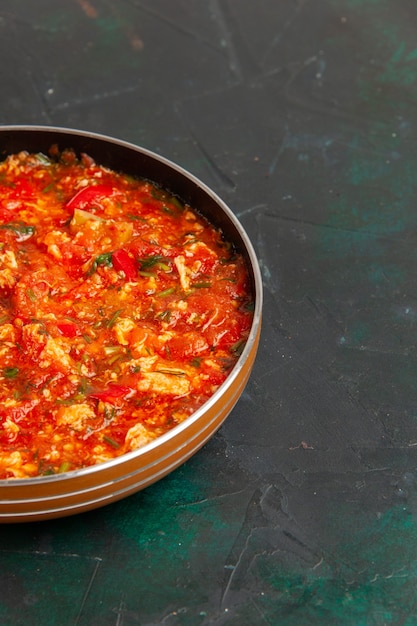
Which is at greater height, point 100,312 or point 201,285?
point 201,285

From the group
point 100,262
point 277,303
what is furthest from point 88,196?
point 277,303

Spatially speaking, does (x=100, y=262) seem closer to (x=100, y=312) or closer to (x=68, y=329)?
(x=100, y=312)

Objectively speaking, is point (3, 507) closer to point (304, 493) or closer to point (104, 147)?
point (304, 493)

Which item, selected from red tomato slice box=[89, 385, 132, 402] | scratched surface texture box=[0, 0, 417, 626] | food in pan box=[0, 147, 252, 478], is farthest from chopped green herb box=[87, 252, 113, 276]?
scratched surface texture box=[0, 0, 417, 626]

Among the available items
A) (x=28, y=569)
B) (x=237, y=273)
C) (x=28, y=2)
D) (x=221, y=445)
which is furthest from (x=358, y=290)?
(x=28, y=2)

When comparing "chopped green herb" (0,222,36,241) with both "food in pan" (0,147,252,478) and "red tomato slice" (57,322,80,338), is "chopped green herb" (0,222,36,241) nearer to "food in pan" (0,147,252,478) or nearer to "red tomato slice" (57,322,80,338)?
"food in pan" (0,147,252,478)
